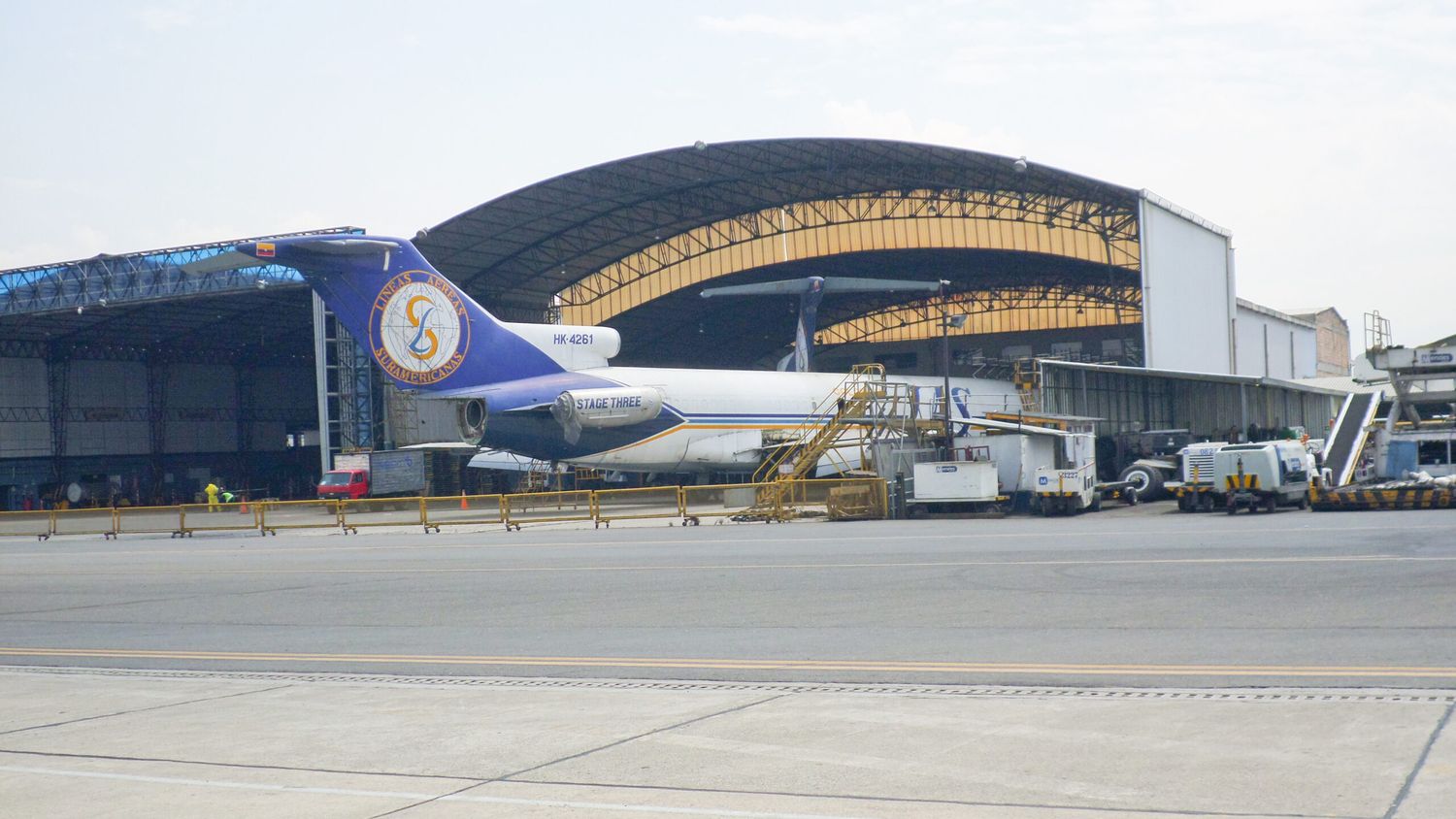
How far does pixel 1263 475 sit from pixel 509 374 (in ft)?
72.8

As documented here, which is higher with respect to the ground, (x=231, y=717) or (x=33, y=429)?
(x=33, y=429)

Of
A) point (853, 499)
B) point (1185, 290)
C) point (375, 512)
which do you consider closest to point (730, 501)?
point (853, 499)

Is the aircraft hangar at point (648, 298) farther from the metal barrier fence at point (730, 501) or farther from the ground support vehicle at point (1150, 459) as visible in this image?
the metal barrier fence at point (730, 501)

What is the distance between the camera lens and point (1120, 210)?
176 ft

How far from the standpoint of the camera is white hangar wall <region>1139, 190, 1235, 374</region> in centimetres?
4925

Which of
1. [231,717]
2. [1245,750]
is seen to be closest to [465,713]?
[231,717]

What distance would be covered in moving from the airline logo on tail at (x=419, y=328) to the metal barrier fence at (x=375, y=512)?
3888mm

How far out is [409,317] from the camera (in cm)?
3734

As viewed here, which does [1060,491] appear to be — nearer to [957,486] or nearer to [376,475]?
[957,486]

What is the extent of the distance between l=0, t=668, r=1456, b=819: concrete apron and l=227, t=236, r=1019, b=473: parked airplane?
86.3 feet

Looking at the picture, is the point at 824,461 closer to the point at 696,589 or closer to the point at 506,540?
the point at 506,540

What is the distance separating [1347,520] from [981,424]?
13.4m

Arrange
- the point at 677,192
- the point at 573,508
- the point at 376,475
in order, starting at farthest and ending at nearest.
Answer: the point at 677,192
the point at 376,475
the point at 573,508

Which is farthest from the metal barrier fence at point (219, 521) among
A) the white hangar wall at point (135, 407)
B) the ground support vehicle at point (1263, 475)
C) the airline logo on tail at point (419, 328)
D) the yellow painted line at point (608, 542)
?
the white hangar wall at point (135, 407)
